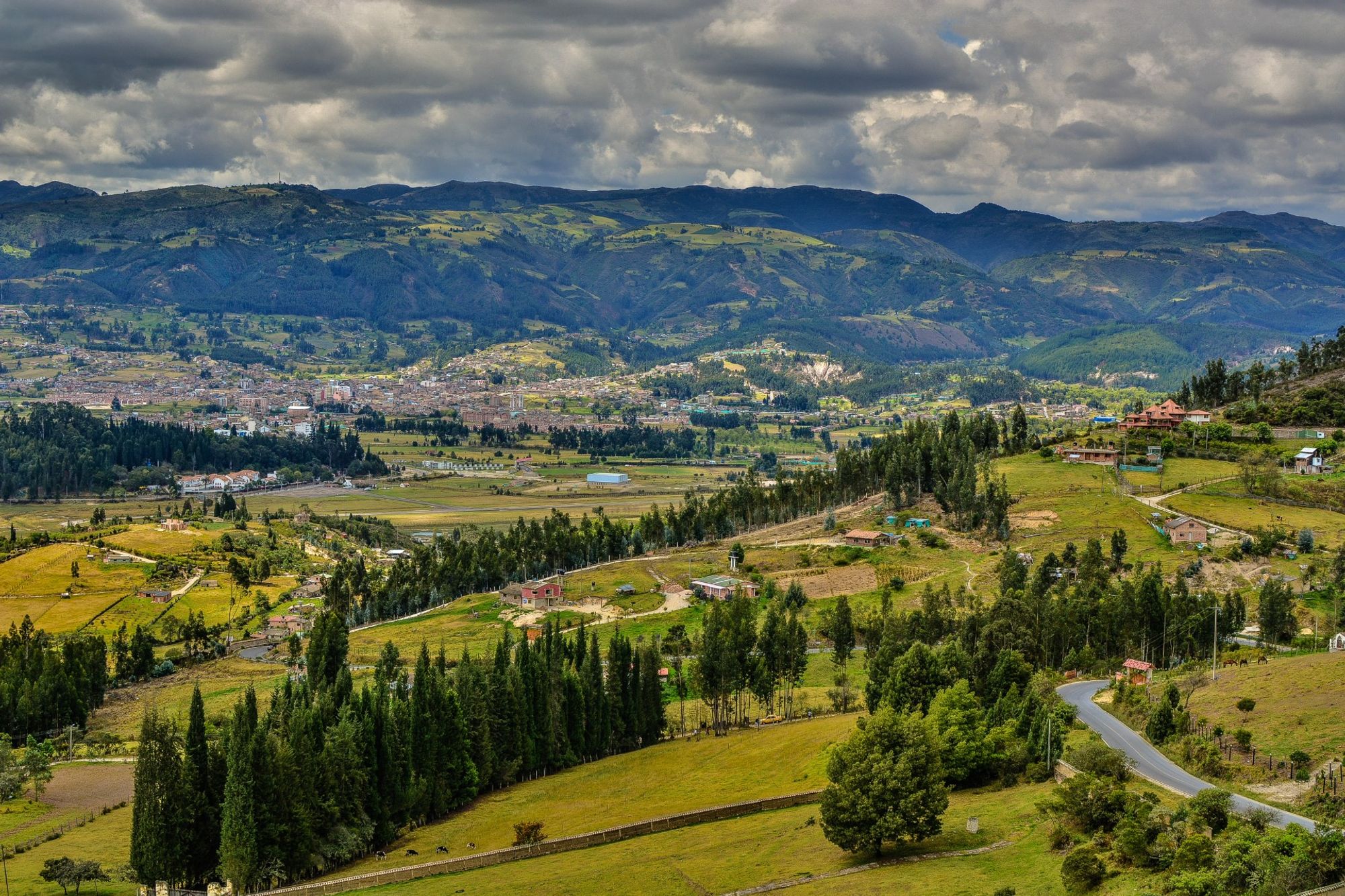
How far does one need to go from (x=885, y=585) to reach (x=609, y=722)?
4164 cm

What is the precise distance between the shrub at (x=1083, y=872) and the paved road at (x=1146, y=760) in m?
5.71

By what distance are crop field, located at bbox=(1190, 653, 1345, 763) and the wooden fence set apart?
59.2ft

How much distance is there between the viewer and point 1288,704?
168 feet

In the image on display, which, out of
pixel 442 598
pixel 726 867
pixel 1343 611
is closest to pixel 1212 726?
pixel 726 867

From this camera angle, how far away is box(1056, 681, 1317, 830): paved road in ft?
136

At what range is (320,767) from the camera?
5934cm

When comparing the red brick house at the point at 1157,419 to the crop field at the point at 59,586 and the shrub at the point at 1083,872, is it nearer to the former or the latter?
the shrub at the point at 1083,872

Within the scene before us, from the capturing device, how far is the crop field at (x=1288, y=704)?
46.9 m

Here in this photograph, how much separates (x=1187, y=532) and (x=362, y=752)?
7293 centimetres

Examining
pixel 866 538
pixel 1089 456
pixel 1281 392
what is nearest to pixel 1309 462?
pixel 1089 456

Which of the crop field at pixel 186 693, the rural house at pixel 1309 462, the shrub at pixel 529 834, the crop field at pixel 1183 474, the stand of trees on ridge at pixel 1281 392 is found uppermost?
A: the stand of trees on ridge at pixel 1281 392

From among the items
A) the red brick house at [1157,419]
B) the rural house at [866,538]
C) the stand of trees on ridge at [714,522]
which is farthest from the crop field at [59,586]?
the red brick house at [1157,419]

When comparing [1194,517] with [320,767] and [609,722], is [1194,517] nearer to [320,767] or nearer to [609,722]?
[609,722]

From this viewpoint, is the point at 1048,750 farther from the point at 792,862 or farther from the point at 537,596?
the point at 537,596
